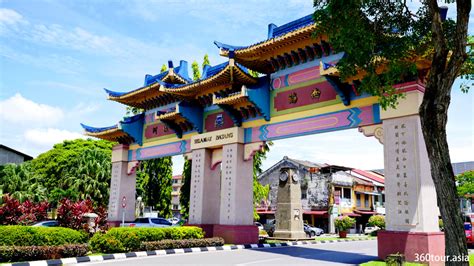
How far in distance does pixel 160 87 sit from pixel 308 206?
2418 cm

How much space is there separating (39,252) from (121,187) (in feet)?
37.8

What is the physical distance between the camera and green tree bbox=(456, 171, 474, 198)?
34.6 metres

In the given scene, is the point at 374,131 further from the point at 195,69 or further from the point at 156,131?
the point at 195,69

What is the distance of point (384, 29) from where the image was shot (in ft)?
29.9

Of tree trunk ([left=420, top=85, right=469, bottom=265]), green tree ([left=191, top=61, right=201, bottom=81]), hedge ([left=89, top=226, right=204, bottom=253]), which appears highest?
green tree ([left=191, top=61, right=201, bottom=81])

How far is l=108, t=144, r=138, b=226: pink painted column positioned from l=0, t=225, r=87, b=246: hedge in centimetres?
1001

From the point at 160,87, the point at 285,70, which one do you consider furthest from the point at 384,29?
the point at 160,87

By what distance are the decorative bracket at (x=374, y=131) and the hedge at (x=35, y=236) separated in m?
9.41

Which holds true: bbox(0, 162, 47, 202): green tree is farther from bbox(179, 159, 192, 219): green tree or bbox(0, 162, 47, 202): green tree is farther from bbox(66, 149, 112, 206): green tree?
bbox(179, 159, 192, 219): green tree

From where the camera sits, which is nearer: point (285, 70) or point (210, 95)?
point (285, 70)

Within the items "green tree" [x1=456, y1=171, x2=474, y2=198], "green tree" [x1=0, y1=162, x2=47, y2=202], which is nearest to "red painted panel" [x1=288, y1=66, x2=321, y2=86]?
"green tree" [x1=0, y1=162, x2=47, y2=202]

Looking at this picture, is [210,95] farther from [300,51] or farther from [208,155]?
[300,51]

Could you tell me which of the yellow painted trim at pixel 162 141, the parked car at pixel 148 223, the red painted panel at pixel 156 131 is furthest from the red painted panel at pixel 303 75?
the parked car at pixel 148 223

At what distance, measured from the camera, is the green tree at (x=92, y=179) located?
2820 centimetres
